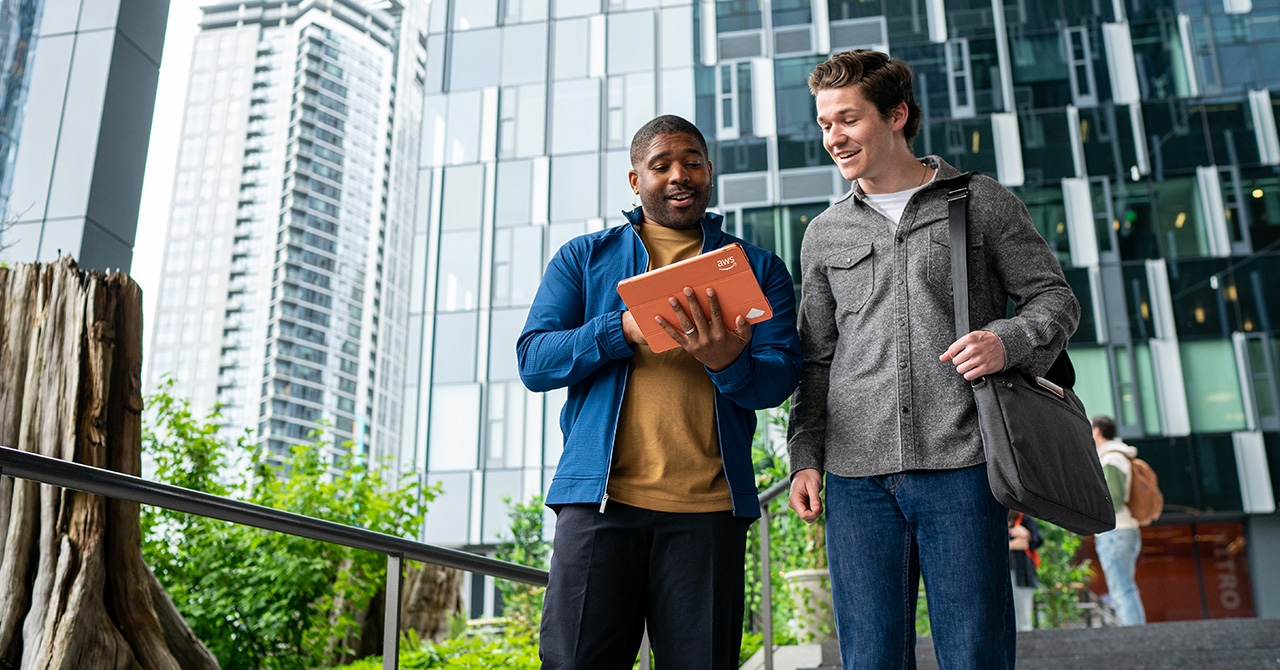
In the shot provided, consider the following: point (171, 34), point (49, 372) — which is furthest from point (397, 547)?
point (171, 34)

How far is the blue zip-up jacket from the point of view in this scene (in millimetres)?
1821

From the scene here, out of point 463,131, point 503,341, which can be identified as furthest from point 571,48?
point 503,341

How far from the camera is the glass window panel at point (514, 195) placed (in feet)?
58.9

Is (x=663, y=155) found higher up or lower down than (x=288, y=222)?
lower down

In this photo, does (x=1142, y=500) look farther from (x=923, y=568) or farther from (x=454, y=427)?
(x=454, y=427)

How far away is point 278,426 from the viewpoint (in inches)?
4323

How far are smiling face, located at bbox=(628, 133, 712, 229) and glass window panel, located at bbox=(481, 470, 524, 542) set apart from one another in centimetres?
1538

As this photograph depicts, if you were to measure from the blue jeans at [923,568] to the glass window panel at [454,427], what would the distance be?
52.6ft

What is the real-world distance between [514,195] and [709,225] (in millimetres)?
16334

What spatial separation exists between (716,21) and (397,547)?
16629 millimetres

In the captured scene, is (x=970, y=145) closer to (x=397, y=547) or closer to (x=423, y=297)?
(x=423, y=297)

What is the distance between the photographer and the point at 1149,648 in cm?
448

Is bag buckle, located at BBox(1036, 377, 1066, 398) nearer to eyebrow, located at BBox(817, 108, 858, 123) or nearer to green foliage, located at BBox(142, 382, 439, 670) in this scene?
eyebrow, located at BBox(817, 108, 858, 123)

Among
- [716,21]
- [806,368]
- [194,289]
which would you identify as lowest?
[806,368]
